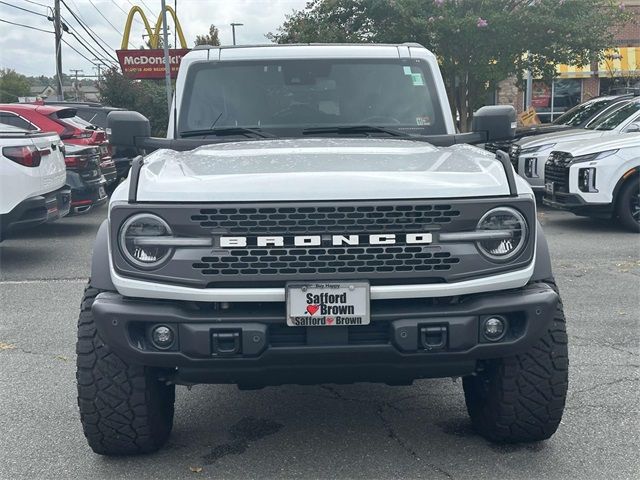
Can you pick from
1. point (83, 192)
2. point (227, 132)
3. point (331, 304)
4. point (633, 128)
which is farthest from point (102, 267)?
point (633, 128)

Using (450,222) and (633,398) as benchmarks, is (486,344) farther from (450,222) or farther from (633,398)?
→ (633,398)

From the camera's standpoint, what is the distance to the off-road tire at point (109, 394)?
360 centimetres

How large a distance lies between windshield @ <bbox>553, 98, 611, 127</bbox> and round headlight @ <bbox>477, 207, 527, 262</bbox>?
11284 mm

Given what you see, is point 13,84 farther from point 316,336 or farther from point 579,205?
point 316,336

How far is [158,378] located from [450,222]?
145 centimetres

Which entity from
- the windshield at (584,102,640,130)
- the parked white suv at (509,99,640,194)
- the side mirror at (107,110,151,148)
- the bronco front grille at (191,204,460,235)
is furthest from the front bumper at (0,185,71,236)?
the windshield at (584,102,640,130)

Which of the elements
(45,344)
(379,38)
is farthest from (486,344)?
(379,38)

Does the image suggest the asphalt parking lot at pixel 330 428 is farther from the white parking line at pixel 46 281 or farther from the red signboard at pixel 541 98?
the red signboard at pixel 541 98

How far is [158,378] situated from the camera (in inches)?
146

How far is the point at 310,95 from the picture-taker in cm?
503

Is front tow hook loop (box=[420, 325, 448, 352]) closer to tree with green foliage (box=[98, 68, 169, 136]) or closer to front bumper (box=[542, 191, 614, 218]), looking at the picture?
front bumper (box=[542, 191, 614, 218])

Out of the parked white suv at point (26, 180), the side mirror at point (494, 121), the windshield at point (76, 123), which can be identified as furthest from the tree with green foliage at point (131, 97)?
the side mirror at point (494, 121)

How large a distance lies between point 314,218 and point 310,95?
73.6 inches

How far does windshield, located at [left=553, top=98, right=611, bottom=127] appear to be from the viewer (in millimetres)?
14023
